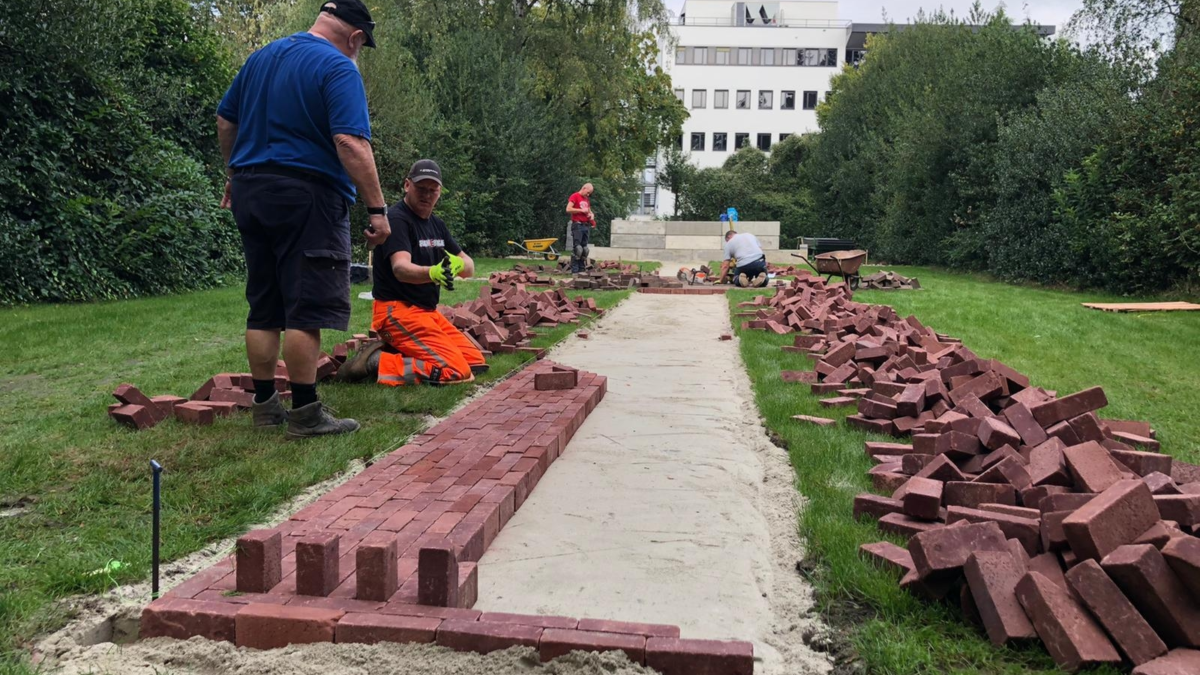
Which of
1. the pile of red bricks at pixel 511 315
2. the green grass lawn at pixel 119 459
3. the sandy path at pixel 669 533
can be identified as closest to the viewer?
the sandy path at pixel 669 533

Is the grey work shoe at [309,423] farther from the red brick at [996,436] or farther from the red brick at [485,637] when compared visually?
the red brick at [996,436]

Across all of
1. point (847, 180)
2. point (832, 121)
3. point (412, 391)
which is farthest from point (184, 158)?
point (832, 121)

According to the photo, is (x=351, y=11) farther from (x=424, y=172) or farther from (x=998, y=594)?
(x=998, y=594)

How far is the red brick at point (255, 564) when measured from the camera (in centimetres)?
257

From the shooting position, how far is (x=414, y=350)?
6297 millimetres

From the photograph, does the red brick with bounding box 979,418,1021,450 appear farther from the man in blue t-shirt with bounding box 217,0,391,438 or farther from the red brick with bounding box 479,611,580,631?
the man in blue t-shirt with bounding box 217,0,391,438

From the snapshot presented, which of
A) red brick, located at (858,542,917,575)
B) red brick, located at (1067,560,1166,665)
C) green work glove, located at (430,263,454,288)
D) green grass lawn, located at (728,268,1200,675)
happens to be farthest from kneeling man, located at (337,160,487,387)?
red brick, located at (1067,560,1166,665)

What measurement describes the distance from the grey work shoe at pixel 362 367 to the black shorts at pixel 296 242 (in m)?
1.58

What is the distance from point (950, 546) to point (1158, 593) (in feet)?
1.76

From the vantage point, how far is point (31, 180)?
432 inches

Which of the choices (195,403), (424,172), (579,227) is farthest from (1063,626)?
(579,227)

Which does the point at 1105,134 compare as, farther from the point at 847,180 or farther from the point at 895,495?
the point at 847,180

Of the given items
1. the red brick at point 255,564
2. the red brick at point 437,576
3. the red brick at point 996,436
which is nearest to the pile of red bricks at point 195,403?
the red brick at point 255,564

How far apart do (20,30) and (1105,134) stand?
684 inches
